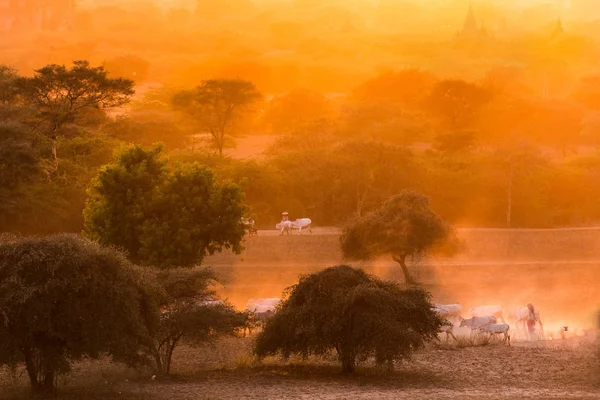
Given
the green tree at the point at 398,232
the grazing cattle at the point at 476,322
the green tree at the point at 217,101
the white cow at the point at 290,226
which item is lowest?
the grazing cattle at the point at 476,322

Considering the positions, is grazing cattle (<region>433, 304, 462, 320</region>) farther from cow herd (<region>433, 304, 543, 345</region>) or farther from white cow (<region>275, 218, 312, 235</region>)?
white cow (<region>275, 218, 312, 235</region>)

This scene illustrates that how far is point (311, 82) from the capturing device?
113m

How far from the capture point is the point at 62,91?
47.9 m

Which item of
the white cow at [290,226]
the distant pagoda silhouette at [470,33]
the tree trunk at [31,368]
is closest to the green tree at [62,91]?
the white cow at [290,226]

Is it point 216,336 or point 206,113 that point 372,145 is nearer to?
point 206,113

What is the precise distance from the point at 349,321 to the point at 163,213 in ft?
40.9

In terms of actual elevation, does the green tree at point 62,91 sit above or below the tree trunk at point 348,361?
above

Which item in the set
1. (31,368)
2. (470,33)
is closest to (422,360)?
(31,368)

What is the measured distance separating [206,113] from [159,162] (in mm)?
30686

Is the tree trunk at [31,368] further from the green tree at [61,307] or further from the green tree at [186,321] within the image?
the green tree at [186,321]

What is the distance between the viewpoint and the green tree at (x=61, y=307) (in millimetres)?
18047

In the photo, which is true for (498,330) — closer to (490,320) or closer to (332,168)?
(490,320)

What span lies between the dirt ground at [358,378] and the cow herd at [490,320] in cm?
114

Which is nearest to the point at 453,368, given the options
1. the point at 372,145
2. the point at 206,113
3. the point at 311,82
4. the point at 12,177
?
the point at 12,177
